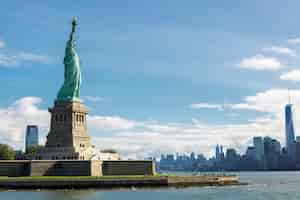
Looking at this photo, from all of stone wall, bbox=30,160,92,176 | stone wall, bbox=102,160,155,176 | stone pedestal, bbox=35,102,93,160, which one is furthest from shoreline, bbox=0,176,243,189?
stone pedestal, bbox=35,102,93,160

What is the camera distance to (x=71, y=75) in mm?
83125

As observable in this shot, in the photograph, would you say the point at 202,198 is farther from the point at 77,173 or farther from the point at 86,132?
the point at 86,132

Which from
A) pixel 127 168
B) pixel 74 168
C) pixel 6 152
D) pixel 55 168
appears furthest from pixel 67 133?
pixel 6 152

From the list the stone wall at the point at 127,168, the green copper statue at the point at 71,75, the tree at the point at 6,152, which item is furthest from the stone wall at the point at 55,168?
the tree at the point at 6,152

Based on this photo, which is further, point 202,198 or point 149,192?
point 149,192

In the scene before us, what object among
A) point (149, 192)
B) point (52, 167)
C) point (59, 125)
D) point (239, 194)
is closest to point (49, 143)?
point (59, 125)

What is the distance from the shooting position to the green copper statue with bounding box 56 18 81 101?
82.2m

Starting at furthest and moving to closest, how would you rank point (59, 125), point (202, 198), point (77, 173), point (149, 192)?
point (59, 125)
point (77, 173)
point (149, 192)
point (202, 198)

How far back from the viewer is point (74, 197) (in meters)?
52.9

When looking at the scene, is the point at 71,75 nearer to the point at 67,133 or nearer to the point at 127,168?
the point at 67,133

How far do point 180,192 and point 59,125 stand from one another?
28.3 metres

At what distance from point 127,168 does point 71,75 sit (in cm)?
2024

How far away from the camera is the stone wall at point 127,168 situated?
236 ft

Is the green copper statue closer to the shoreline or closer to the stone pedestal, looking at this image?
the stone pedestal
